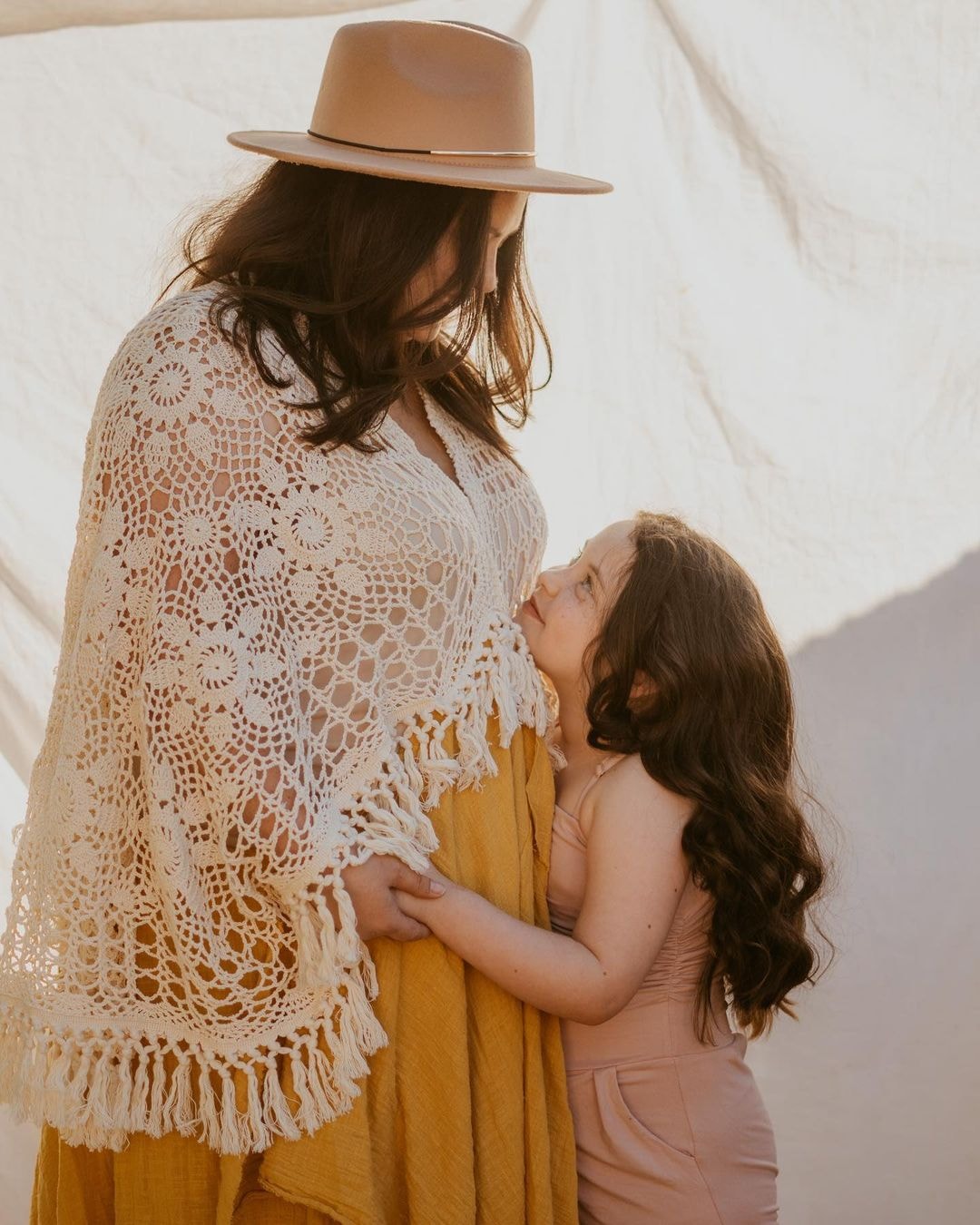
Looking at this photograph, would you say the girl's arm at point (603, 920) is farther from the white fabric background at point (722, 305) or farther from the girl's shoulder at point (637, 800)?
the white fabric background at point (722, 305)

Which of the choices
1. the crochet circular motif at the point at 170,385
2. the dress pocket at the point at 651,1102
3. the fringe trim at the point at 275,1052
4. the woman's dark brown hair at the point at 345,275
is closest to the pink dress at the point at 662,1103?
the dress pocket at the point at 651,1102

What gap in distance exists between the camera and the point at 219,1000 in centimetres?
132

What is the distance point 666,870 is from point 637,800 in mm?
78

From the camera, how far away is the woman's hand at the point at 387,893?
50.9 inches

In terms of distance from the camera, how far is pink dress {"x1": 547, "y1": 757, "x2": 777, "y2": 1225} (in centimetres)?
145

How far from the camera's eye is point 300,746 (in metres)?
1.31

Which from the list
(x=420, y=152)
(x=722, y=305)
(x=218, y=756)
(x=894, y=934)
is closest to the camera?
(x=218, y=756)

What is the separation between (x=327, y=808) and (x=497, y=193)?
667mm

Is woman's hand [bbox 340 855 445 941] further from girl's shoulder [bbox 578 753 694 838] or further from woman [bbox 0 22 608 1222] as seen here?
girl's shoulder [bbox 578 753 694 838]

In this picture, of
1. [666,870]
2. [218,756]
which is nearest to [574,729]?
[666,870]

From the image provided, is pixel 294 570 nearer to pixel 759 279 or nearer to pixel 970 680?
pixel 759 279

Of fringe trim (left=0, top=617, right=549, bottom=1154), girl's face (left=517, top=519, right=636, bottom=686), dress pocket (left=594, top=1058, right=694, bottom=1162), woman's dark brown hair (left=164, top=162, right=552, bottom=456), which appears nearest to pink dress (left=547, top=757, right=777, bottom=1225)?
dress pocket (left=594, top=1058, right=694, bottom=1162)

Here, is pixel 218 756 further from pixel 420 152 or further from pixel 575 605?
pixel 420 152

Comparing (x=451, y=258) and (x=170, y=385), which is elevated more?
(x=451, y=258)
